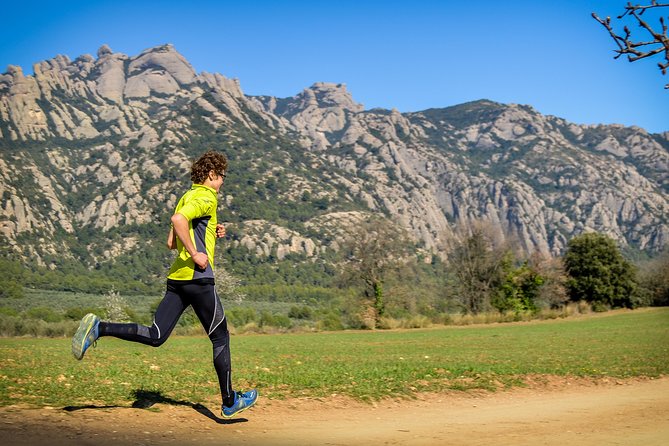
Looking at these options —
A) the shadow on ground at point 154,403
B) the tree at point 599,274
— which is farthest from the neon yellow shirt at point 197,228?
the tree at point 599,274

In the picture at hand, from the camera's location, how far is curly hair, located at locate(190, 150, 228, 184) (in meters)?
6.61

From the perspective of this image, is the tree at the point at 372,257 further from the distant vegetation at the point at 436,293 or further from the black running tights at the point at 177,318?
the black running tights at the point at 177,318

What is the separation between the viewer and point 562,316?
54375 mm

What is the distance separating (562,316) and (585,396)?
47986 mm

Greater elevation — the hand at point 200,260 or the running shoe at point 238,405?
the hand at point 200,260

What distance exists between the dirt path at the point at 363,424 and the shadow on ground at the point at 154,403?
3cm

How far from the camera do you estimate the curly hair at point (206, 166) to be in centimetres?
661

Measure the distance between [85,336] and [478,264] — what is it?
54.7 metres

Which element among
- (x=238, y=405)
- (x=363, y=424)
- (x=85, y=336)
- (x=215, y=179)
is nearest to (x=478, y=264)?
(x=363, y=424)

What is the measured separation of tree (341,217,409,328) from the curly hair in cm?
4301

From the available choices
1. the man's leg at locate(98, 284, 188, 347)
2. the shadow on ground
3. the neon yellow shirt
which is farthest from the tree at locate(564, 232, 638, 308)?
the man's leg at locate(98, 284, 188, 347)

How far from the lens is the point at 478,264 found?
57.8 meters

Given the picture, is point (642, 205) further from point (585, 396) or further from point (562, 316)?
point (585, 396)

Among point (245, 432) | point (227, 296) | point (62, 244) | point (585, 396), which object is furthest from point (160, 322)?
point (62, 244)
